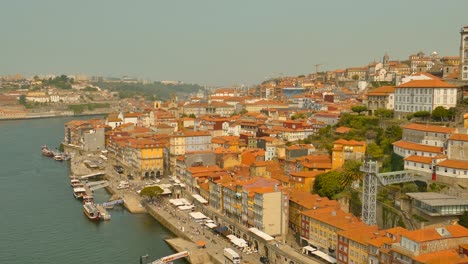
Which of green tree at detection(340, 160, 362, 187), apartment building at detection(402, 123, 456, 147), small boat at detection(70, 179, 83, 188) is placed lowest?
small boat at detection(70, 179, 83, 188)

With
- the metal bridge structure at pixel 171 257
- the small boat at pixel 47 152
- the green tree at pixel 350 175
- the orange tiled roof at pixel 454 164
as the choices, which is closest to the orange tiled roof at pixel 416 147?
the orange tiled roof at pixel 454 164

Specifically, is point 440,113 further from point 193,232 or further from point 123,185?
point 123,185

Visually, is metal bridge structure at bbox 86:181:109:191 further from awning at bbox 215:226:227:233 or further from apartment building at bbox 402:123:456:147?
apartment building at bbox 402:123:456:147

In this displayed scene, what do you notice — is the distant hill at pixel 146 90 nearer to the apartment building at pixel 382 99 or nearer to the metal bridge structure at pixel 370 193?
the apartment building at pixel 382 99

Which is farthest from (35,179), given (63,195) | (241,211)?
(241,211)

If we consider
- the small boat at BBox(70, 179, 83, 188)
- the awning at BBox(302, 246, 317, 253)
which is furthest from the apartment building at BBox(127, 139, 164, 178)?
the awning at BBox(302, 246, 317, 253)

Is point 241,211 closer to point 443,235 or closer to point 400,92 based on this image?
point 443,235
